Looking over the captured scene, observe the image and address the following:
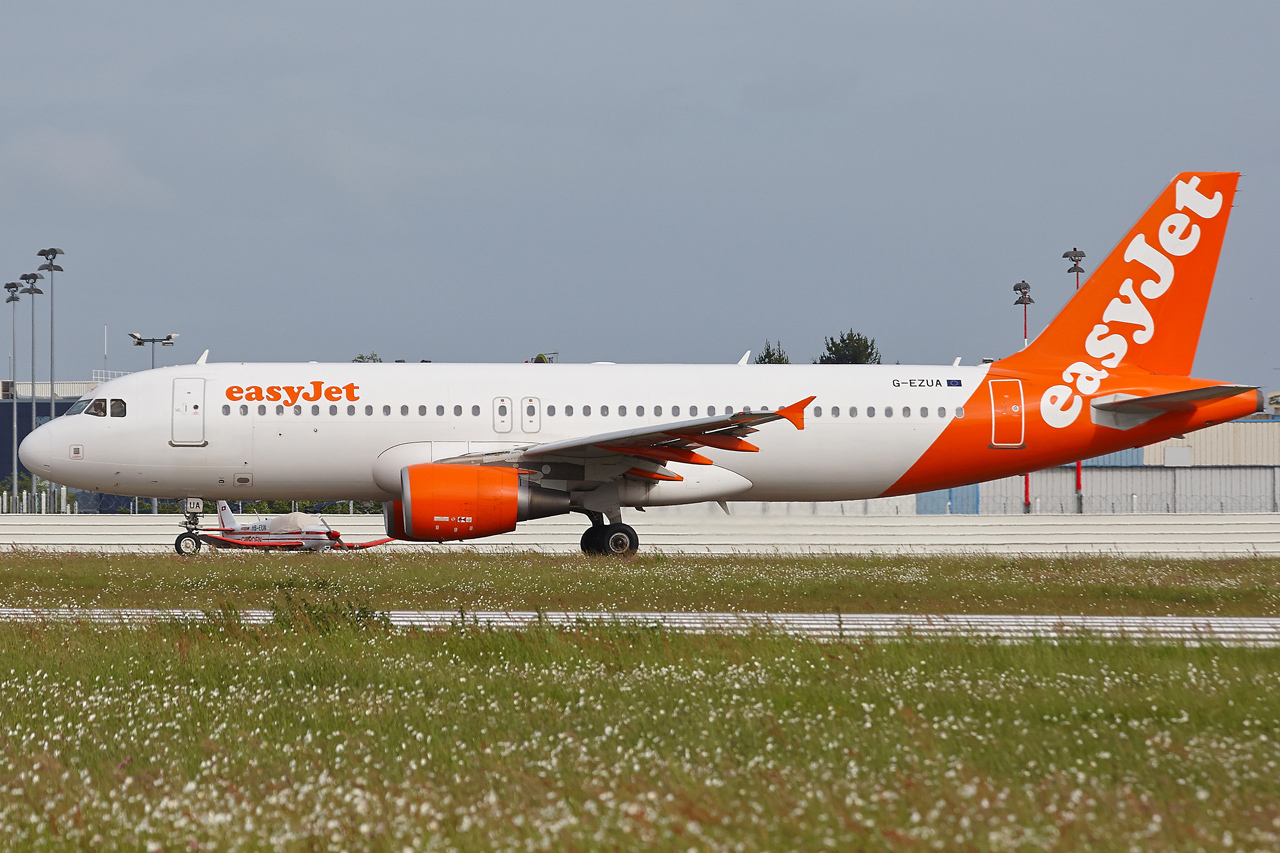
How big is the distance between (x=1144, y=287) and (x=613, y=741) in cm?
2085

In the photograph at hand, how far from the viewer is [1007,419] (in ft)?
76.1

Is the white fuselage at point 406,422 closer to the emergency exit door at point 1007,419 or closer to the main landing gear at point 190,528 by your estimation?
the emergency exit door at point 1007,419

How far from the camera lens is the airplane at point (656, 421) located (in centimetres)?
2142

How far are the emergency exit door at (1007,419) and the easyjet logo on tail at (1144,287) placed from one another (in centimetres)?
125

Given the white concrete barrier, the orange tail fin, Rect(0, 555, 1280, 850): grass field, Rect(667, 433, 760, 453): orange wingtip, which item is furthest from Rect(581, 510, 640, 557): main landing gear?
Rect(0, 555, 1280, 850): grass field

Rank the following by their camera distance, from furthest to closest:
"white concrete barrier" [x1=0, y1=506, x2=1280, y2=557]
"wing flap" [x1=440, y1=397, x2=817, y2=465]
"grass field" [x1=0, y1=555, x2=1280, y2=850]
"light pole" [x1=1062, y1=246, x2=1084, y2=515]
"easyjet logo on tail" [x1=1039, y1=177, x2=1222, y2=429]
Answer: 1. "light pole" [x1=1062, y1=246, x2=1084, y2=515]
2. "white concrete barrier" [x1=0, y1=506, x2=1280, y2=557]
3. "easyjet logo on tail" [x1=1039, y1=177, x2=1222, y2=429]
4. "wing flap" [x1=440, y1=397, x2=817, y2=465]
5. "grass field" [x1=0, y1=555, x2=1280, y2=850]

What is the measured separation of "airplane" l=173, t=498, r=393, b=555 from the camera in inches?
1195

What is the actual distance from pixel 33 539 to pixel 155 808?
27.5 metres

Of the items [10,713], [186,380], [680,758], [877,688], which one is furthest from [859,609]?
[186,380]

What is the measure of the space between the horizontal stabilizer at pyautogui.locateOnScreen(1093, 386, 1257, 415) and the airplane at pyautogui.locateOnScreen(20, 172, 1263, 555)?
49mm

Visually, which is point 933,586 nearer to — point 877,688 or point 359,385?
point 877,688

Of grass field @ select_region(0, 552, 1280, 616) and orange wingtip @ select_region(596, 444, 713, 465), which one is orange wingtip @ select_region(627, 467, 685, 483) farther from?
grass field @ select_region(0, 552, 1280, 616)

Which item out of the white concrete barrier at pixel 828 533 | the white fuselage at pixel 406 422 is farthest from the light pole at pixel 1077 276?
the white fuselage at pixel 406 422

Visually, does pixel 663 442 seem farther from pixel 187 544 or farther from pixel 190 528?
pixel 187 544
